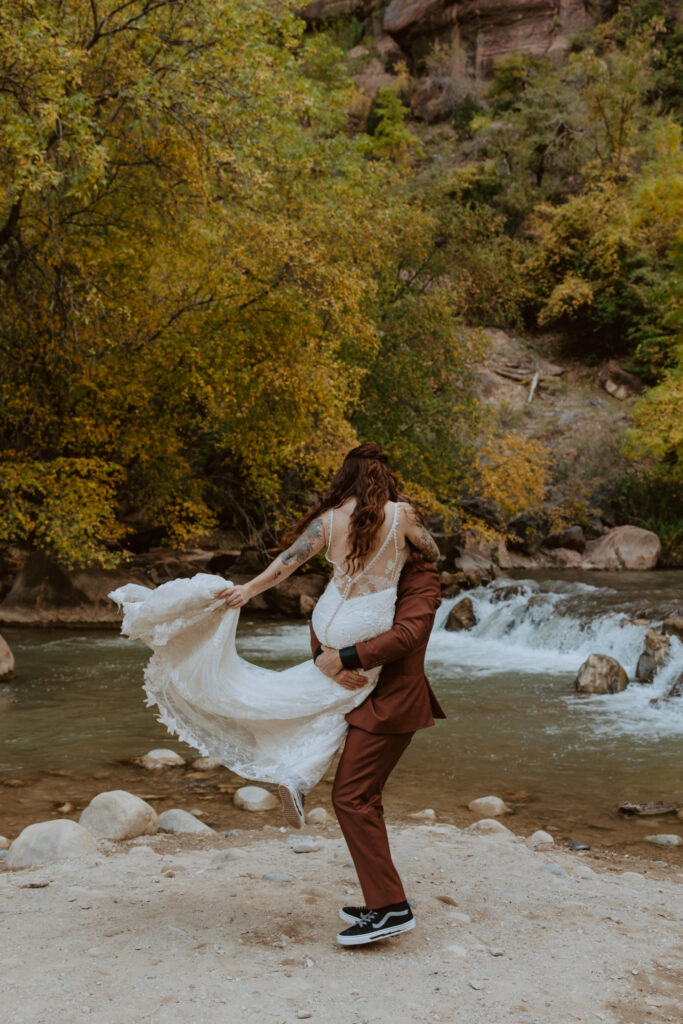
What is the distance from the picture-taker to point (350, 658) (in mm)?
3656

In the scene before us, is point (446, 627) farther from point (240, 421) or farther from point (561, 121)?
point (561, 121)

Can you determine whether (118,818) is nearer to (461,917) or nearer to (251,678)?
(251,678)

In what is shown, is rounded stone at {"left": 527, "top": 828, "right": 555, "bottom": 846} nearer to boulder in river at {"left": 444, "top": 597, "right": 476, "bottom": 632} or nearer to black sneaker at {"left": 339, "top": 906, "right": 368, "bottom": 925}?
black sneaker at {"left": 339, "top": 906, "right": 368, "bottom": 925}

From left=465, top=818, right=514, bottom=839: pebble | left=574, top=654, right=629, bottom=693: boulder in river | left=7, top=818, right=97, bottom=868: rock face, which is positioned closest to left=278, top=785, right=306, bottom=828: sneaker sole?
left=7, top=818, right=97, bottom=868: rock face

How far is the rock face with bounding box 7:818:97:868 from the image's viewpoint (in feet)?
15.8

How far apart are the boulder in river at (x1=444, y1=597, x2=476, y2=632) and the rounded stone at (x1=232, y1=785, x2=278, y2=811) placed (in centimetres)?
947

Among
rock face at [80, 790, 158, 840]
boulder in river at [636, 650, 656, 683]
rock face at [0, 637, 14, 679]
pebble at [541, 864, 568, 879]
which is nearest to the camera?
pebble at [541, 864, 568, 879]

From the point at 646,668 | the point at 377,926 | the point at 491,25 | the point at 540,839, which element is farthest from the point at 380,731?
the point at 491,25

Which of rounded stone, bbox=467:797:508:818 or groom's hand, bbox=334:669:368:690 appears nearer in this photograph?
groom's hand, bbox=334:669:368:690

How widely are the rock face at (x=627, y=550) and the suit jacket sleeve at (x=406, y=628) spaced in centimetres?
1872

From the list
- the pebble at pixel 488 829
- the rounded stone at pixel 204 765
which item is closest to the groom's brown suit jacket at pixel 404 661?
the pebble at pixel 488 829

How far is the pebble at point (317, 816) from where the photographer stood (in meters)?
5.94

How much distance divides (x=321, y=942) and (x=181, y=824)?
2.28m

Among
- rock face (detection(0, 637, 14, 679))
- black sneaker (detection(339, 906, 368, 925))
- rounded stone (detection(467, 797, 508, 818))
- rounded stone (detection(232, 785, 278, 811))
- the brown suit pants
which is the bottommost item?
rock face (detection(0, 637, 14, 679))
